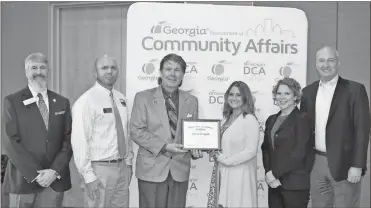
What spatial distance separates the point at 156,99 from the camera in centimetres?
366

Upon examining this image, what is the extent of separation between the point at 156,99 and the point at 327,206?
1876 mm

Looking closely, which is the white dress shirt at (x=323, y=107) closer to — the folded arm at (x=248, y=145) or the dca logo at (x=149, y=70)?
the folded arm at (x=248, y=145)

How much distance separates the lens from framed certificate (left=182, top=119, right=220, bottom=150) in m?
3.54

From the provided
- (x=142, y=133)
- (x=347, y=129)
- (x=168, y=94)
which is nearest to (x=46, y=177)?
(x=142, y=133)

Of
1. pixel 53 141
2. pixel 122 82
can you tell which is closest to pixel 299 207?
pixel 53 141

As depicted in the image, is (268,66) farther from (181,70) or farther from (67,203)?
(67,203)

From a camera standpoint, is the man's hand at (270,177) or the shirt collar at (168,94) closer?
the man's hand at (270,177)

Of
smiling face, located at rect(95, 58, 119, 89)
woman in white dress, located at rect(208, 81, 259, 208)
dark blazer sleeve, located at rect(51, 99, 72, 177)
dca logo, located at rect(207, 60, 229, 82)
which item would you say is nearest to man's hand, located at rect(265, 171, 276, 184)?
woman in white dress, located at rect(208, 81, 259, 208)

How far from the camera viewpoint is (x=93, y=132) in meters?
3.58

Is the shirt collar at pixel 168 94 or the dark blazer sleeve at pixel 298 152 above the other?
the shirt collar at pixel 168 94

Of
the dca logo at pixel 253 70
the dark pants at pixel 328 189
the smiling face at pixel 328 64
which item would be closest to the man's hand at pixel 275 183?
the dark pants at pixel 328 189

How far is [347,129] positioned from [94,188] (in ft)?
7.72

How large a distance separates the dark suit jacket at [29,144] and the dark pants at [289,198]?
1882mm

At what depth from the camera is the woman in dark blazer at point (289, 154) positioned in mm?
3416
